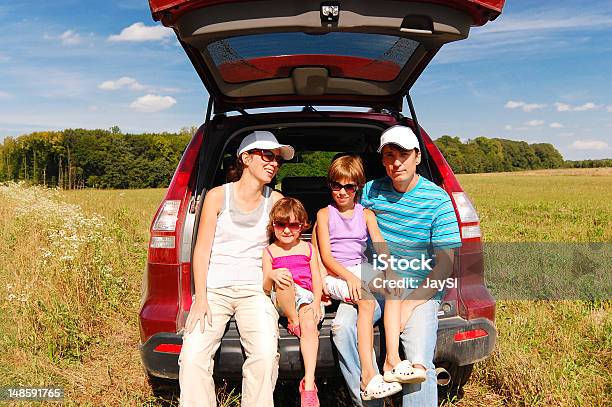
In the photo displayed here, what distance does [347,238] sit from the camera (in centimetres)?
303

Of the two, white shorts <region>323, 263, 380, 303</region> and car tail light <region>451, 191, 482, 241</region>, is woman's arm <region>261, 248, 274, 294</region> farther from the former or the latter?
car tail light <region>451, 191, 482, 241</region>

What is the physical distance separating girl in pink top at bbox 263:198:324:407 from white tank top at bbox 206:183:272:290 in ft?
0.17

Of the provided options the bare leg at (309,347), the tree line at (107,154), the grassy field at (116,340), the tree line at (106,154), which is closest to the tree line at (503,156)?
the tree line at (106,154)

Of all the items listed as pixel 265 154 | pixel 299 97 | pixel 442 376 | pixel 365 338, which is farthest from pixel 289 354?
pixel 299 97

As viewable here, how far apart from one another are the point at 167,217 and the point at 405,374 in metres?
1.39

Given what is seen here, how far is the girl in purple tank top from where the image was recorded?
2.92 m

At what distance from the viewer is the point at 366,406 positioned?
276cm

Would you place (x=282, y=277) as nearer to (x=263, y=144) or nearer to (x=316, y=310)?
(x=316, y=310)

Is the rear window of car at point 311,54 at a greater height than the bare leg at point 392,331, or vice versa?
the rear window of car at point 311,54

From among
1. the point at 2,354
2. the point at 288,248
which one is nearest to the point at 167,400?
the point at 288,248

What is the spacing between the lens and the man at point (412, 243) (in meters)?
A: 2.73

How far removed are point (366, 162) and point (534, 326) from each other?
1.78 meters

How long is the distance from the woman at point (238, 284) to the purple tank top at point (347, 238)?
36 cm

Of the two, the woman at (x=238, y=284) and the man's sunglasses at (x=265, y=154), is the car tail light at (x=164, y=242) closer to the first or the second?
the woman at (x=238, y=284)
